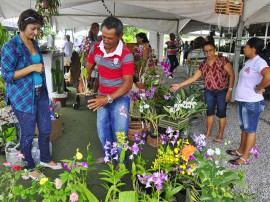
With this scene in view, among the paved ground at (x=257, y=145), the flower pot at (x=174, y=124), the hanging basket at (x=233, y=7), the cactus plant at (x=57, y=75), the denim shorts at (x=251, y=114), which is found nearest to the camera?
the paved ground at (x=257, y=145)

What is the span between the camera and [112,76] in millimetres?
2357

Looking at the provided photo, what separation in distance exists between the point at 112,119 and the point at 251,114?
155 cm

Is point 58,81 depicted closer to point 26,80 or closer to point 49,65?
point 49,65

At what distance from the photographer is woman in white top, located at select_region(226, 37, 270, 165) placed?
2707mm

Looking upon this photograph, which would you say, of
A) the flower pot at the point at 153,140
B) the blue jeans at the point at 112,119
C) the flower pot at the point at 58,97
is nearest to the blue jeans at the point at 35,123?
the blue jeans at the point at 112,119

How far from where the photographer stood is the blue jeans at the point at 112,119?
7.97ft

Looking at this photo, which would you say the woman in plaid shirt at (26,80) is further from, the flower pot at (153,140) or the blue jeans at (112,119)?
the flower pot at (153,140)

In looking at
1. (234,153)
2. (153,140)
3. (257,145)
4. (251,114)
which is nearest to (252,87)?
(251,114)

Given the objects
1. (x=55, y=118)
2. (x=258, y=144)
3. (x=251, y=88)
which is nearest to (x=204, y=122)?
(x=258, y=144)

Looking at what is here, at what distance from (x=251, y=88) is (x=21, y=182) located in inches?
102

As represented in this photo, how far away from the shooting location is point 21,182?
8.41 feet

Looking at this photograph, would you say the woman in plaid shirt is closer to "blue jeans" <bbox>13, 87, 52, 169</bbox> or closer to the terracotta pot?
"blue jeans" <bbox>13, 87, 52, 169</bbox>

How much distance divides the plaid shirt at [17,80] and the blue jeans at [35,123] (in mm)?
66

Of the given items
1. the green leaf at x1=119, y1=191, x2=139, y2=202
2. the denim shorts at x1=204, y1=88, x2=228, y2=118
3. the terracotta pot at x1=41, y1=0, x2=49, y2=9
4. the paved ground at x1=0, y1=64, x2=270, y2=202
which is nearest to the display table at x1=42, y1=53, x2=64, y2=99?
the paved ground at x1=0, y1=64, x2=270, y2=202
